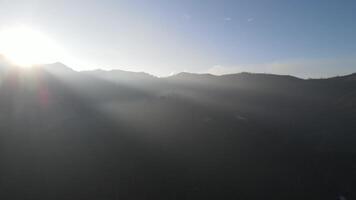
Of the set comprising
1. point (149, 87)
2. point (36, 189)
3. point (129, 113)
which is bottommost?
point (36, 189)

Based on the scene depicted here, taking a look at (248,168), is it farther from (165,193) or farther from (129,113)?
(129,113)

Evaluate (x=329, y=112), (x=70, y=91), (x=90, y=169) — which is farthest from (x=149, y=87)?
(x=90, y=169)

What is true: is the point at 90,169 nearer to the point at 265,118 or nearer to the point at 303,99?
the point at 265,118

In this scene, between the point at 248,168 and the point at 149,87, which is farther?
the point at 149,87

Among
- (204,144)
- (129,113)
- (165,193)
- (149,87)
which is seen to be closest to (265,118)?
(204,144)

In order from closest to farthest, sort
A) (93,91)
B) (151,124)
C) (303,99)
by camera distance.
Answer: (151,124), (303,99), (93,91)

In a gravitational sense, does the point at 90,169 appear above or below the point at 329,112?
below

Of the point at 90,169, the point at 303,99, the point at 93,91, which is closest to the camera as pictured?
the point at 90,169
